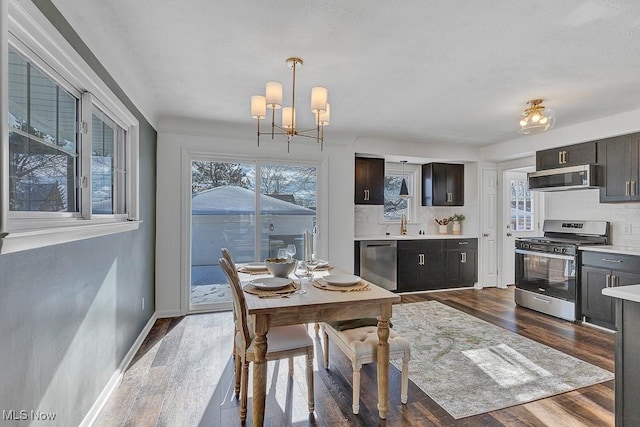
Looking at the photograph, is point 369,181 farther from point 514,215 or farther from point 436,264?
point 514,215

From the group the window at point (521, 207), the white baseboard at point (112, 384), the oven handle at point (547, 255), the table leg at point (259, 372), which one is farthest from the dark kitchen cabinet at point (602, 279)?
the white baseboard at point (112, 384)

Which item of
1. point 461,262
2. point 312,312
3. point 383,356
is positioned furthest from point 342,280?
point 461,262

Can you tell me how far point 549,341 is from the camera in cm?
333

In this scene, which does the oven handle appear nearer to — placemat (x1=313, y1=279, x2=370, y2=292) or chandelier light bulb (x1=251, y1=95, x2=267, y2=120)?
placemat (x1=313, y1=279, x2=370, y2=292)

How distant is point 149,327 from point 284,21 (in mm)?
3336

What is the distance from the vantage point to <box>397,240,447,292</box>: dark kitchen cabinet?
5.20 meters

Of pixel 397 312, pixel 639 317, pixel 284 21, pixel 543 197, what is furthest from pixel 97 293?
pixel 543 197

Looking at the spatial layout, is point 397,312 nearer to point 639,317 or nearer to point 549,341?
point 549,341


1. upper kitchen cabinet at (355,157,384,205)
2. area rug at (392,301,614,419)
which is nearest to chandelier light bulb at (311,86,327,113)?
area rug at (392,301,614,419)

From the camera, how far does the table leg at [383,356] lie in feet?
6.69

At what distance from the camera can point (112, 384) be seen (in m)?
2.36

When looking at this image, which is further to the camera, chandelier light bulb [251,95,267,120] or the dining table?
chandelier light bulb [251,95,267,120]

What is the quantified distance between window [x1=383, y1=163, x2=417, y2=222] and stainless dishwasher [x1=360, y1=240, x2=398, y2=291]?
0.81 meters

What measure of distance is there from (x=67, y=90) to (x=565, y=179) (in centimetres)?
514
